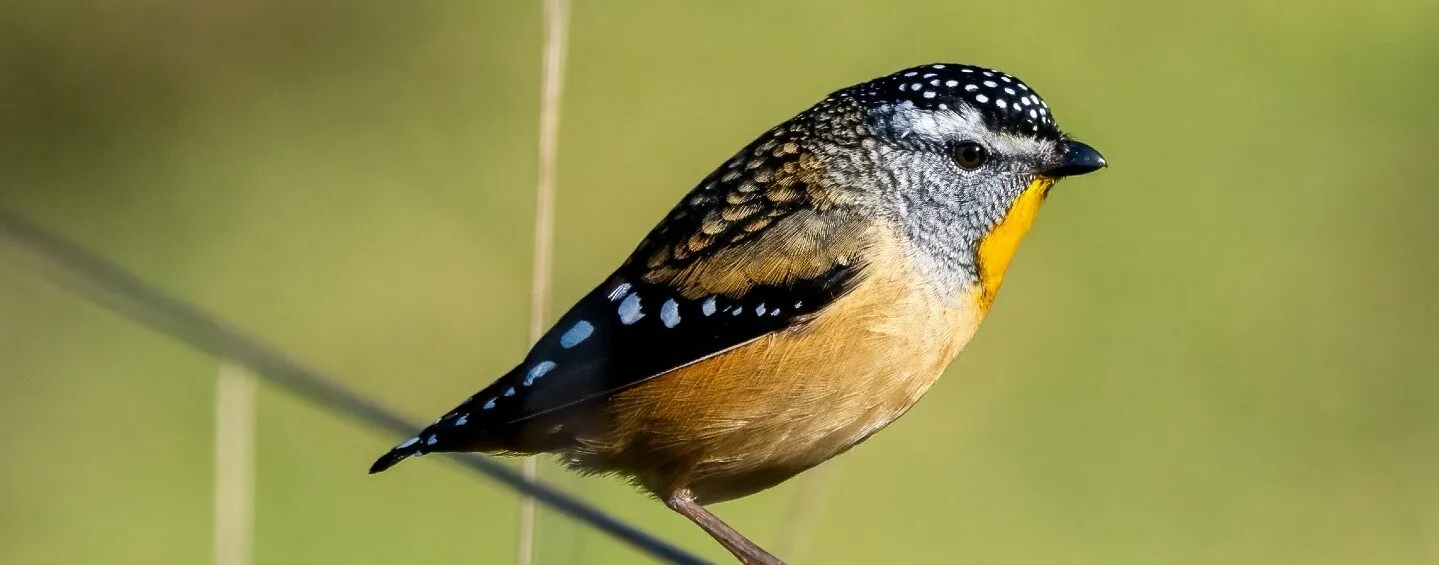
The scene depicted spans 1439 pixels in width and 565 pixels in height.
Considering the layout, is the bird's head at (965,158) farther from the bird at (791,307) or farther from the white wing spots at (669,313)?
the white wing spots at (669,313)

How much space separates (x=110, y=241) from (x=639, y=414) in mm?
5788

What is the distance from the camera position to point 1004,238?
14.1ft

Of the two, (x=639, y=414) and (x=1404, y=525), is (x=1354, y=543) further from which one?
(x=639, y=414)

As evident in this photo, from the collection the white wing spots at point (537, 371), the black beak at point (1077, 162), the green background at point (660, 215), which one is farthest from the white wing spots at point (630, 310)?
the green background at point (660, 215)

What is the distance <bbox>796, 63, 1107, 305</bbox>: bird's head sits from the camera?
13.9 ft

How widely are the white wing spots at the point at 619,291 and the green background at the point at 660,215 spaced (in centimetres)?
261

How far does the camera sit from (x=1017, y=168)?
430cm

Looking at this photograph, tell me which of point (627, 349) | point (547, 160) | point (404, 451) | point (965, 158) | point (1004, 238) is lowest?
point (404, 451)

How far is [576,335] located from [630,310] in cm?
16

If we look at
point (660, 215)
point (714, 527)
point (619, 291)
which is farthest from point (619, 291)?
point (660, 215)

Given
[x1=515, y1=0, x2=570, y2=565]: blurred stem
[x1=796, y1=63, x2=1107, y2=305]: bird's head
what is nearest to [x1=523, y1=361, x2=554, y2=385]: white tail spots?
[x1=515, y1=0, x2=570, y2=565]: blurred stem

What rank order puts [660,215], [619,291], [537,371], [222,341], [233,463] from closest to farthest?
1. [222,341]
2. [233,463]
3. [537,371]
4. [619,291]
5. [660,215]

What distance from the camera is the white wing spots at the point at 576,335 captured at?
4070 mm

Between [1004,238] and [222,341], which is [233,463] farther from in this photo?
[1004,238]
